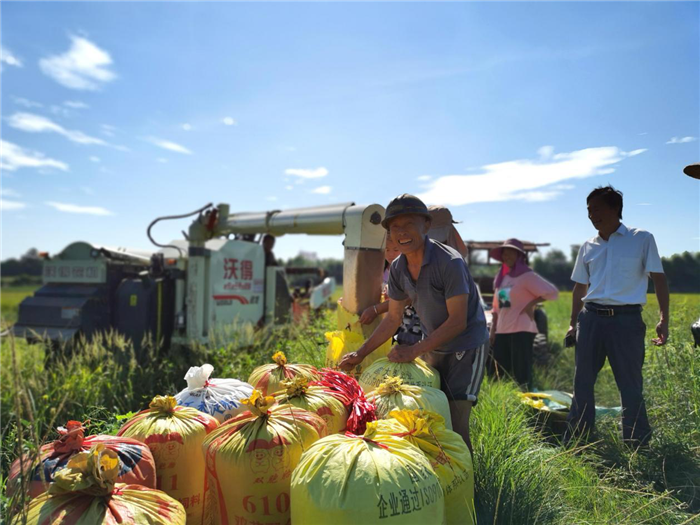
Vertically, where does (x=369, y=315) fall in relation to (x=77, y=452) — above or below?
above

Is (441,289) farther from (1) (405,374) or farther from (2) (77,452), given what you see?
(2) (77,452)

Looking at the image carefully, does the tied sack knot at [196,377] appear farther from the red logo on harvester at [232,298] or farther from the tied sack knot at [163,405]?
the red logo on harvester at [232,298]

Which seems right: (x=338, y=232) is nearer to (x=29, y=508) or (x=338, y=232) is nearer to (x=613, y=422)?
(x=613, y=422)

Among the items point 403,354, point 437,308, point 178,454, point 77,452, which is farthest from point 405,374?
point 77,452

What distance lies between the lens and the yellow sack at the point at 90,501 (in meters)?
1.41

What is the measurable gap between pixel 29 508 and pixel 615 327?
3.68m

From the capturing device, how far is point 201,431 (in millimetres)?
2012

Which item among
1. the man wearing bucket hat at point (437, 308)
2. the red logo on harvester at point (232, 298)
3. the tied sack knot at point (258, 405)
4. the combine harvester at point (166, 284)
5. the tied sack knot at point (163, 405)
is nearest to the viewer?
the tied sack knot at point (258, 405)

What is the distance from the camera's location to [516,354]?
531 centimetres

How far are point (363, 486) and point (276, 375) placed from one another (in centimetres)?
116

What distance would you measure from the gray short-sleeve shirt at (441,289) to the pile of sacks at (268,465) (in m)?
0.46

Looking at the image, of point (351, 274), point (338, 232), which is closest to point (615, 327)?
point (351, 274)

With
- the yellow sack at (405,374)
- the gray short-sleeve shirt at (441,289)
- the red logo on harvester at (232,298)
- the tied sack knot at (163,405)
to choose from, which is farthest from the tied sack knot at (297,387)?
the red logo on harvester at (232,298)

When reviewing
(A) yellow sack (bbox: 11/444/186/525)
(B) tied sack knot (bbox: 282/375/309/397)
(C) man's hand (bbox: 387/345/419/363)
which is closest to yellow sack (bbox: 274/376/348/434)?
(B) tied sack knot (bbox: 282/375/309/397)
